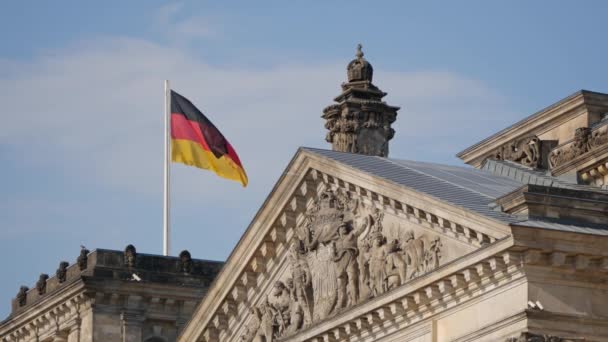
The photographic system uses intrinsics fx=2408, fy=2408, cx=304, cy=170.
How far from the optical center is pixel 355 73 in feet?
247

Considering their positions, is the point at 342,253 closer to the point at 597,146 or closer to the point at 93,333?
the point at 597,146

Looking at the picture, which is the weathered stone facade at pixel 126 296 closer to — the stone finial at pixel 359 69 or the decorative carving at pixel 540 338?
the stone finial at pixel 359 69

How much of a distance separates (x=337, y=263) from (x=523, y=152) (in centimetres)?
1070

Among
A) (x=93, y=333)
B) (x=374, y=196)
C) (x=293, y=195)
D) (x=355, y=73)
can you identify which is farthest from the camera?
(x=93, y=333)

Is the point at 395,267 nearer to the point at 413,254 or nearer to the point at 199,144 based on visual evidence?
the point at 413,254

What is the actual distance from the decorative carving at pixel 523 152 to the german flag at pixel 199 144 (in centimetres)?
1289

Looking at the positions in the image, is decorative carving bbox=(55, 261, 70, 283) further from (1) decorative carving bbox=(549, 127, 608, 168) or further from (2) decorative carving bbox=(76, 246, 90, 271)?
(1) decorative carving bbox=(549, 127, 608, 168)

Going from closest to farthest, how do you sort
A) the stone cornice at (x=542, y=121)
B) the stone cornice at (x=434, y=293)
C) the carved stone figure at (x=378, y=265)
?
1. the stone cornice at (x=434, y=293)
2. the carved stone figure at (x=378, y=265)
3. the stone cornice at (x=542, y=121)

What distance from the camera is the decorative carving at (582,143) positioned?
6631cm

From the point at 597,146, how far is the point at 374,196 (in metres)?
8.13

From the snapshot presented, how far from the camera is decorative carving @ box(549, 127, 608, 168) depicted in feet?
218

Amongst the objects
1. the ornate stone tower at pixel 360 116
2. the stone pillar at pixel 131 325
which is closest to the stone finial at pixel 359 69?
the ornate stone tower at pixel 360 116

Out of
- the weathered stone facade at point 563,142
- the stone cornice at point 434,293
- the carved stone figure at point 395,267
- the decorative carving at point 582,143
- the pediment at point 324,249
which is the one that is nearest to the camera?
the stone cornice at point 434,293

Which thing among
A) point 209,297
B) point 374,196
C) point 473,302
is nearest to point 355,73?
point 209,297
